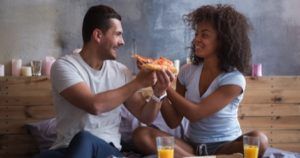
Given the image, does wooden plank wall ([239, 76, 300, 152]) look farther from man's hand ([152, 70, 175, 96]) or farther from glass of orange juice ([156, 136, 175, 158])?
glass of orange juice ([156, 136, 175, 158])

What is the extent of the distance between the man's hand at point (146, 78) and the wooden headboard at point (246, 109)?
1.07 metres

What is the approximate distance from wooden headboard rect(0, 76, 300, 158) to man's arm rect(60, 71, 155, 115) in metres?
0.96

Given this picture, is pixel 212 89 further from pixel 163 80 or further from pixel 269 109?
pixel 269 109

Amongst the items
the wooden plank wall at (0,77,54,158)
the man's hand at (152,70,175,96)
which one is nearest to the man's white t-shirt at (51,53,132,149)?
the man's hand at (152,70,175,96)

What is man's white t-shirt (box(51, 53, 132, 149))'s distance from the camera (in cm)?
213

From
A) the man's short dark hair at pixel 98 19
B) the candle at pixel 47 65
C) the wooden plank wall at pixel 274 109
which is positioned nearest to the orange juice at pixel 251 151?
the man's short dark hair at pixel 98 19

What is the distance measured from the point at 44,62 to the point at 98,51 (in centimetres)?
94

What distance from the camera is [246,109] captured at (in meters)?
3.24

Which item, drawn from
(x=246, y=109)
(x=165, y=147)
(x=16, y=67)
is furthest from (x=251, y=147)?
(x=16, y=67)

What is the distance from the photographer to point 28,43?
10.3 feet

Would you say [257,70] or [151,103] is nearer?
[151,103]

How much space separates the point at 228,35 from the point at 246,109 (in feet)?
3.28

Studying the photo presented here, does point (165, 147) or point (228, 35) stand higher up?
point (228, 35)

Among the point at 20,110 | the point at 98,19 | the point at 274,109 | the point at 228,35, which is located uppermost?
the point at 98,19
